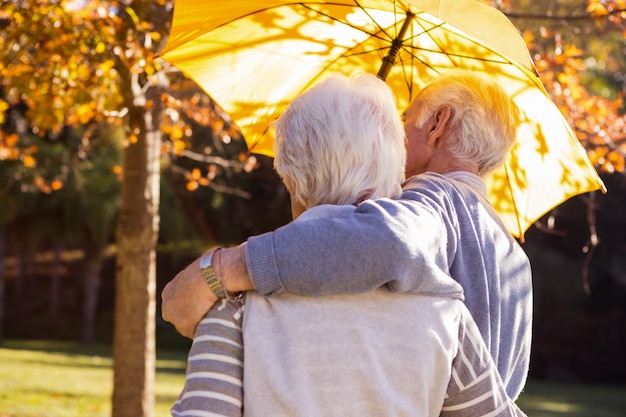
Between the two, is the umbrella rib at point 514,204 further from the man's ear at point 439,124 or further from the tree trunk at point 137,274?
the tree trunk at point 137,274

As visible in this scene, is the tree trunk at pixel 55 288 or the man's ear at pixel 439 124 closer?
the man's ear at pixel 439 124

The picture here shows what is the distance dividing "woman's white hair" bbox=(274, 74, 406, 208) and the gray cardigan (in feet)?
0.32

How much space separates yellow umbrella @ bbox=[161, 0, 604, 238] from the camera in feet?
11.9

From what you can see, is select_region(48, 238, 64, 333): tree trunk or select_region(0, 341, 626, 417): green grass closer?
select_region(0, 341, 626, 417): green grass

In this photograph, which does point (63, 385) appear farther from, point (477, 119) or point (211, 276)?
point (211, 276)

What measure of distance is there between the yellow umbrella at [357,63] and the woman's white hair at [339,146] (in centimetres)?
132

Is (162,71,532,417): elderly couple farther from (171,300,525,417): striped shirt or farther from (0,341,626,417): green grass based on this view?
(0,341,626,417): green grass

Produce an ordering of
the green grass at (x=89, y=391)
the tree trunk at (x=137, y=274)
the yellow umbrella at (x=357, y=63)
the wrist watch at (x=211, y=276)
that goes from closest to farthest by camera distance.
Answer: the wrist watch at (x=211, y=276)
the yellow umbrella at (x=357, y=63)
the tree trunk at (x=137, y=274)
the green grass at (x=89, y=391)

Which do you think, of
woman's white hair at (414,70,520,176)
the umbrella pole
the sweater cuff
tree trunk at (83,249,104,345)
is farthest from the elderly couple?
tree trunk at (83,249,104,345)

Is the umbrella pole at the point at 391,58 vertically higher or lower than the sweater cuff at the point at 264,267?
higher

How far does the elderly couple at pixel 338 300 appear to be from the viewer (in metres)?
1.99

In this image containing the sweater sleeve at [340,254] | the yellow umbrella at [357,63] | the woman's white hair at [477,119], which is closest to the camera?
the sweater sleeve at [340,254]

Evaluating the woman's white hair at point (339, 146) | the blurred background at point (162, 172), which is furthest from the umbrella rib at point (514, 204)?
the blurred background at point (162, 172)

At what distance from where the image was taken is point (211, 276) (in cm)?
208
